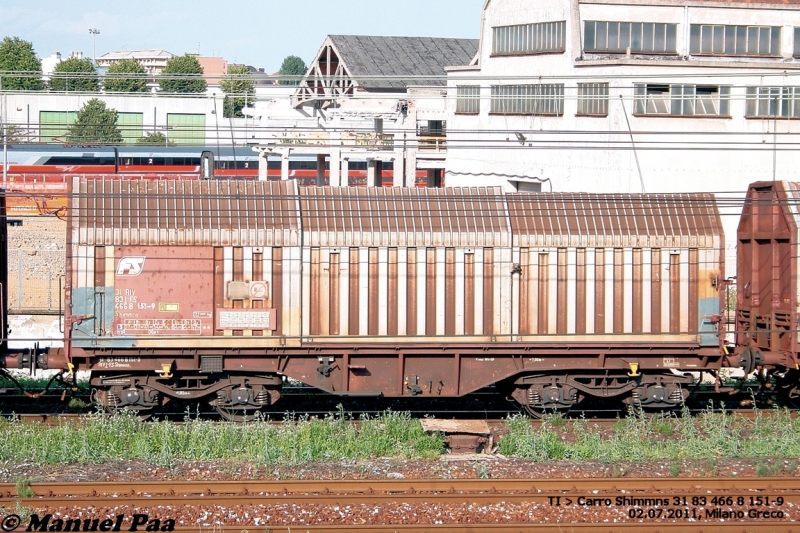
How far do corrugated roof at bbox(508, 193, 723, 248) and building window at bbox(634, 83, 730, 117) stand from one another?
1546cm

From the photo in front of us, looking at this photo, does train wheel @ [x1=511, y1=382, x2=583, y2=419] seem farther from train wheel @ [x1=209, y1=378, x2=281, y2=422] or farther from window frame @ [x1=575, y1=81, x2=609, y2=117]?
window frame @ [x1=575, y1=81, x2=609, y2=117]

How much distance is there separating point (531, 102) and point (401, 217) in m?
21.1

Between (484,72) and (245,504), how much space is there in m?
30.1

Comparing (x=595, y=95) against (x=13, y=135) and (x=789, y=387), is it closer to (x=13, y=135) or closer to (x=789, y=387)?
(x=789, y=387)

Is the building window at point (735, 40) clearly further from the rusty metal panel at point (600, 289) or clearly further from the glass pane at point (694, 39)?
the rusty metal panel at point (600, 289)

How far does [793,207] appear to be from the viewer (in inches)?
628

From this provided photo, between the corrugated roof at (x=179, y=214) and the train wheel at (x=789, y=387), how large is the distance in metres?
9.65

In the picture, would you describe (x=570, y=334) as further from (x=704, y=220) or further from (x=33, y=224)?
(x=33, y=224)

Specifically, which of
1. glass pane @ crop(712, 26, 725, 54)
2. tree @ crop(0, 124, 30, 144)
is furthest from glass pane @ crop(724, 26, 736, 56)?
tree @ crop(0, 124, 30, 144)

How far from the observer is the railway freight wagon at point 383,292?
50.2 feet

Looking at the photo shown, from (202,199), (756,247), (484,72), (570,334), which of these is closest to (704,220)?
(756,247)

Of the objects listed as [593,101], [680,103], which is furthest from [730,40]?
[593,101]

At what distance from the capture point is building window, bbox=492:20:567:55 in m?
34.3

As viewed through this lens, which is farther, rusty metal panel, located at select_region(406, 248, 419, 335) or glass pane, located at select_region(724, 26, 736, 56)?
glass pane, located at select_region(724, 26, 736, 56)
